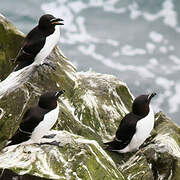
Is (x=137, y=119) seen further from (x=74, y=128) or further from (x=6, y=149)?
(x=6, y=149)

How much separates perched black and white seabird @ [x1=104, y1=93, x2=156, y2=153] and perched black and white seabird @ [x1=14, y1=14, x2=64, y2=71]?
2.10 m

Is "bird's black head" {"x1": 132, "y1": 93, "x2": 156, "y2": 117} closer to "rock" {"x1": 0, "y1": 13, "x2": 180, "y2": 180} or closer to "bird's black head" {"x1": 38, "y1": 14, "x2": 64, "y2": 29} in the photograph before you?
"rock" {"x1": 0, "y1": 13, "x2": 180, "y2": 180}

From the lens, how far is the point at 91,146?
7.50 metres

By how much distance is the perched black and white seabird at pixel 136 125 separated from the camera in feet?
27.7

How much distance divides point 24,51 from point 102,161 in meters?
2.94

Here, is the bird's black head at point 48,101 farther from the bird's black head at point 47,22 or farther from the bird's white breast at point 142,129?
the bird's black head at point 47,22

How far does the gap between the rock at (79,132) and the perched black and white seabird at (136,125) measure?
0.89ft

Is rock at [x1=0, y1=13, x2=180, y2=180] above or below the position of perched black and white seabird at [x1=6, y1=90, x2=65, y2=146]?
below

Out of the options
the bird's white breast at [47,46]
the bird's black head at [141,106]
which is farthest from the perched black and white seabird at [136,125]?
the bird's white breast at [47,46]

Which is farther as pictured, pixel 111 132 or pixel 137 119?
pixel 111 132

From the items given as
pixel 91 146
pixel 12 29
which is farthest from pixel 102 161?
pixel 12 29

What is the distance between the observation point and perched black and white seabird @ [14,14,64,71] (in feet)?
30.0

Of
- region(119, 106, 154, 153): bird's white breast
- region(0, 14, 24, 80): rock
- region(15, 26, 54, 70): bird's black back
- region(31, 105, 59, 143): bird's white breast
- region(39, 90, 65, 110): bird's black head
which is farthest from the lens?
region(0, 14, 24, 80): rock

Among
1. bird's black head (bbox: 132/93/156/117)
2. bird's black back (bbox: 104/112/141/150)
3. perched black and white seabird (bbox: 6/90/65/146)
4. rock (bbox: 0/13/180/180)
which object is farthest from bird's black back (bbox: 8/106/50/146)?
bird's black head (bbox: 132/93/156/117)
